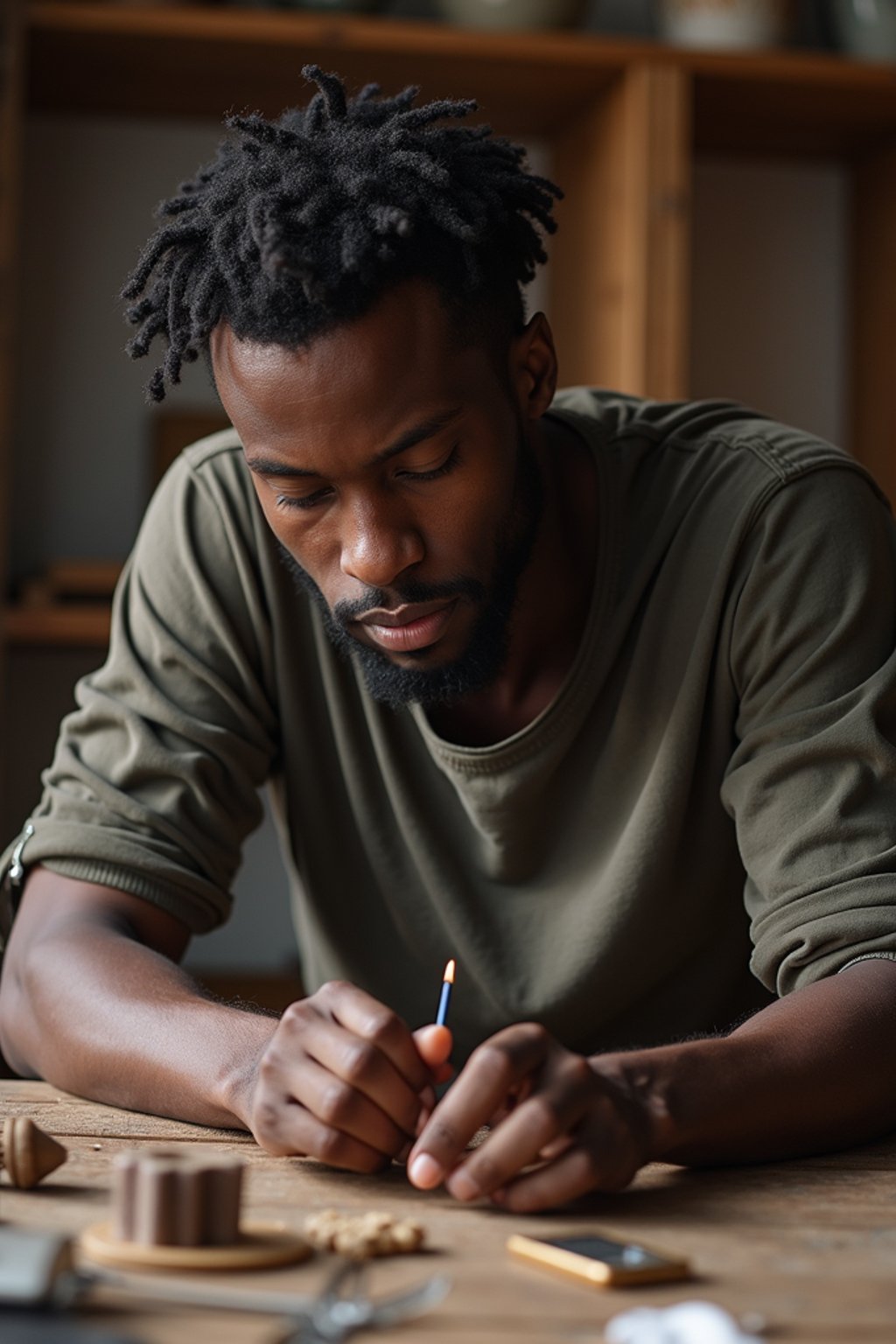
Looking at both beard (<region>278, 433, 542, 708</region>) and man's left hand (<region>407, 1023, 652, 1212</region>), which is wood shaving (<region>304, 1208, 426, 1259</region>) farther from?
beard (<region>278, 433, 542, 708</region>)

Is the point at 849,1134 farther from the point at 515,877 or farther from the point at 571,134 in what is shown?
the point at 571,134

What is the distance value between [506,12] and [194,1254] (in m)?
2.10

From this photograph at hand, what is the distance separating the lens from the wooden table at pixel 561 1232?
29.9 inches

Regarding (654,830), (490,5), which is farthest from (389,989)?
(490,5)

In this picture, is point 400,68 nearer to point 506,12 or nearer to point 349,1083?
point 506,12

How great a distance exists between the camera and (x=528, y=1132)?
37.7 inches

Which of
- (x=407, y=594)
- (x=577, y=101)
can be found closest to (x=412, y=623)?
(x=407, y=594)

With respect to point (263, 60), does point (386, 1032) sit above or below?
below

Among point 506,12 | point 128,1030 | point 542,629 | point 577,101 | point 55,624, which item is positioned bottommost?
point 128,1030

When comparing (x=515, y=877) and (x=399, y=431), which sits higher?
(x=399, y=431)

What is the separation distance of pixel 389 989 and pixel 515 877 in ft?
0.62

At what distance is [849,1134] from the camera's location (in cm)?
116

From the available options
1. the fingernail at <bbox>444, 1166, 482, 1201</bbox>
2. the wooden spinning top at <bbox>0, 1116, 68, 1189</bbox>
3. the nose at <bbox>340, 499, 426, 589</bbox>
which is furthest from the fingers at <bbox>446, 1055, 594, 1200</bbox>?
the nose at <bbox>340, 499, 426, 589</bbox>

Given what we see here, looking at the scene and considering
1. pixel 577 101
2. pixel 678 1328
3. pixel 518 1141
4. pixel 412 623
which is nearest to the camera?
pixel 678 1328
